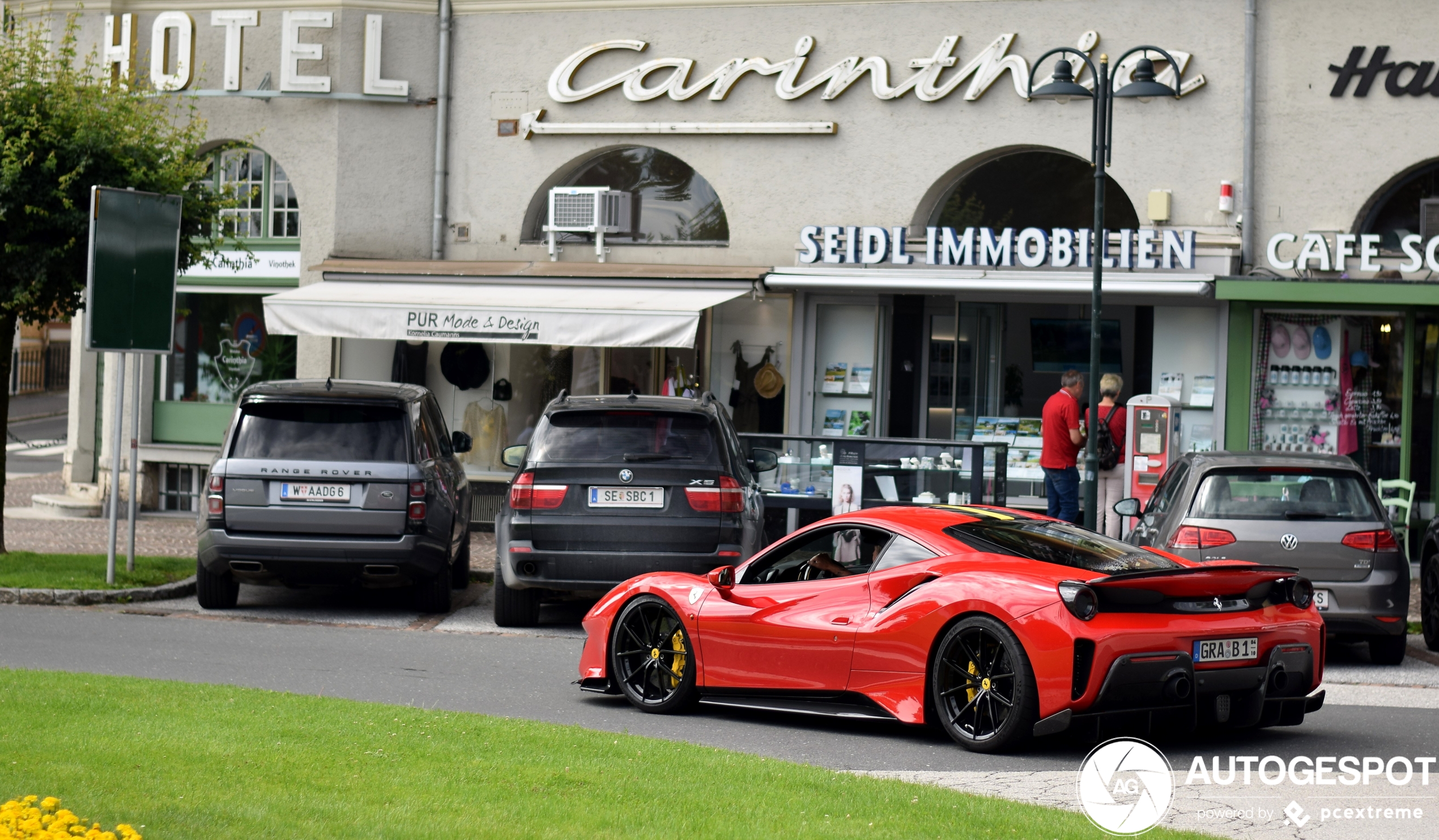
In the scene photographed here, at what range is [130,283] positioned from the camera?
46.8 ft

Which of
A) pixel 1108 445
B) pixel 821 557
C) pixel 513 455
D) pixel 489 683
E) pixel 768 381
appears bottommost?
pixel 489 683

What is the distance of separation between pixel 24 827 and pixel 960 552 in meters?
4.71

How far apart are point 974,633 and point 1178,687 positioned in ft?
3.05

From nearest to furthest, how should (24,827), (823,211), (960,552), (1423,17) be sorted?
(24,827), (960,552), (1423,17), (823,211)

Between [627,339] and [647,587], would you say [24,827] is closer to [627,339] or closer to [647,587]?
[647,587]

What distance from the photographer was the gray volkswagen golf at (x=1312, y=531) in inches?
445

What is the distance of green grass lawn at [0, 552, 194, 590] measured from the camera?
45.3ft

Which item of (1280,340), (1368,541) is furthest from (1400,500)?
(1368,541)

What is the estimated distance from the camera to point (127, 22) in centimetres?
2052

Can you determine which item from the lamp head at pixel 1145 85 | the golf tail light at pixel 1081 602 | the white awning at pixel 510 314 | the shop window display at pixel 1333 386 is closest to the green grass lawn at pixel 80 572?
the white awning at pixel 510 314

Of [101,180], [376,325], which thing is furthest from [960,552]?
[376,325]

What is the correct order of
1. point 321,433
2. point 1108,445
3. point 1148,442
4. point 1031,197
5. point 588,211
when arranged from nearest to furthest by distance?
point 321,433 → point 1148,442 → point 1108,445 → point 1031,197 → point 588,211

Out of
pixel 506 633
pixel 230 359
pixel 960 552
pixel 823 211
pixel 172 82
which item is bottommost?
pixel 506 633

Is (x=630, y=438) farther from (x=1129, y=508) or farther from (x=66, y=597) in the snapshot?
(x=66, y=597)
